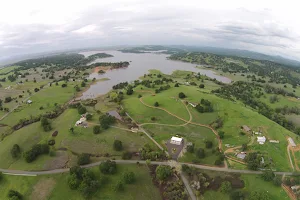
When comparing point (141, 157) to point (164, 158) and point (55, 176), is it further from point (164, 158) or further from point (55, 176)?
point (55, 176)

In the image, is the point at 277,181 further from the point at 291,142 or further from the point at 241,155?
the point at 291,142

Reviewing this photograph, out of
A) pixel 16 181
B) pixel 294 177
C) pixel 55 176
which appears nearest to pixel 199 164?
pixel 294 177

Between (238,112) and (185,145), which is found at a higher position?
(238,112)

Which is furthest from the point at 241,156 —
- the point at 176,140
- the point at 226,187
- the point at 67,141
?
the point at 67,141

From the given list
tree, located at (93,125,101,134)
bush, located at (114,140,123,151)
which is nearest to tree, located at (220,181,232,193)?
bush, located at (114,140,123,151)

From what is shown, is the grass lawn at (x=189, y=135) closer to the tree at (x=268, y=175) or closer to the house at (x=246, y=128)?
the house at (x=246, y=128)

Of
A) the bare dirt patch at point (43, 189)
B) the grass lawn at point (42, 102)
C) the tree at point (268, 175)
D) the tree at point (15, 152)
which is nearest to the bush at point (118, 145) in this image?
the bare dirt patch at point (43, 189)

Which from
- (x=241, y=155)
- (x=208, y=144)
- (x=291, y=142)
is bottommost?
(x=241, y=155)

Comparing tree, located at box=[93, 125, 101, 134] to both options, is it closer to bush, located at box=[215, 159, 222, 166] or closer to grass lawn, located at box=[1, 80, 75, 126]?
bush, located at box=[215, 159, 222, 166]
